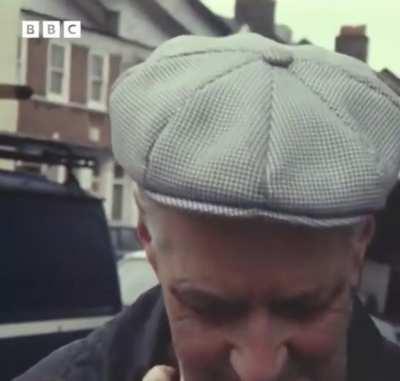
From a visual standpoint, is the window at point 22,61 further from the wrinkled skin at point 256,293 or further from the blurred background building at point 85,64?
the wrinkled skin at point 256,293

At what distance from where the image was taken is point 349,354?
1.27 m

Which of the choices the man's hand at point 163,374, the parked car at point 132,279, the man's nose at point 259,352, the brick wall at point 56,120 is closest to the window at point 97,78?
the brick wall at point 56,120

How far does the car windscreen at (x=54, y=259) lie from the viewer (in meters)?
4.60

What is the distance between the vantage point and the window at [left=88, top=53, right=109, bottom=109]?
26.2 m

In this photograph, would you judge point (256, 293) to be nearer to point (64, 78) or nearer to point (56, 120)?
point (64, 78)

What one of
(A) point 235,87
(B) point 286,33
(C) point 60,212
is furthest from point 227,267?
(B) point 286,33

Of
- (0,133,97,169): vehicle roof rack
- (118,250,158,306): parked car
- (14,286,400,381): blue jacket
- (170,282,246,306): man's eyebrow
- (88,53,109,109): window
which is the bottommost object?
(88,53,109,109): window

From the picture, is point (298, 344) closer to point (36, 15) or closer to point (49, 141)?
point (49, 141)

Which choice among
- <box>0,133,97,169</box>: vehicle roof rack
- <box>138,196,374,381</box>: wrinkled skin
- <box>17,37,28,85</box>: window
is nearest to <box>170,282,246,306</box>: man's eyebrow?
<box>138,196,374,381</box>: wrinkled skin

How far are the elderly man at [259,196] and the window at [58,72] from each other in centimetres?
2406

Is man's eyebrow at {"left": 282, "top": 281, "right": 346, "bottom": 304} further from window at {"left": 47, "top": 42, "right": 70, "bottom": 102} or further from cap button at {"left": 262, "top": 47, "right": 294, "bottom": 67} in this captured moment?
window at {"left": 47, "top": 42, "right": 70, "bottom": 102}

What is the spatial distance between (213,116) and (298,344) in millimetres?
209

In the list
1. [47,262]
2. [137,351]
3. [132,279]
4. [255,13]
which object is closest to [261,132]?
[137,351]

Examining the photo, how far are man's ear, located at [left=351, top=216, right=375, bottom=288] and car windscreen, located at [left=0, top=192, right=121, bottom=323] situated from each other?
3.49 metres
